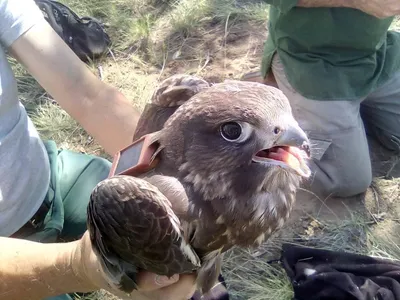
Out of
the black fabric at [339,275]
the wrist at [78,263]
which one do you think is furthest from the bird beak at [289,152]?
the black fabric at [339,275]

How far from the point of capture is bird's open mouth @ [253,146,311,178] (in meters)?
1.78

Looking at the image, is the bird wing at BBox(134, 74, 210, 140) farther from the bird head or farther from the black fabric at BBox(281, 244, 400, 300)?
the black fabric at BBox(281, 244, 400, 300)

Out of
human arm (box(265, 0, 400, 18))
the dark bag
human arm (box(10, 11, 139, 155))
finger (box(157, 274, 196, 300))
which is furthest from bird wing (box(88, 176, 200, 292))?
the dark bag

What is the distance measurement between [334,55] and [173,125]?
5.89 ft

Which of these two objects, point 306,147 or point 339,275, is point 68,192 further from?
point 306,147

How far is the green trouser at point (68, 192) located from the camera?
2.86m

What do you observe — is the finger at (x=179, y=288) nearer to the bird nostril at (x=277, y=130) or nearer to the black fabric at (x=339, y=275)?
the bird nostril at (x=277, y=130)

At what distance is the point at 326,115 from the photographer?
11.7 feet

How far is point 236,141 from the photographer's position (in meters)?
1.78

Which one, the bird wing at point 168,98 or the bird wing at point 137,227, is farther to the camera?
the bird wing at point 168,98

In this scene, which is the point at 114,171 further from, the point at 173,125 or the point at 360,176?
the point at 360,176

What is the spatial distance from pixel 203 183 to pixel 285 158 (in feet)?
0.83

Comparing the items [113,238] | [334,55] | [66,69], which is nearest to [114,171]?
[113,238]

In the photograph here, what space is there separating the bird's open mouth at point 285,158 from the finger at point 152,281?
1.85 ft
